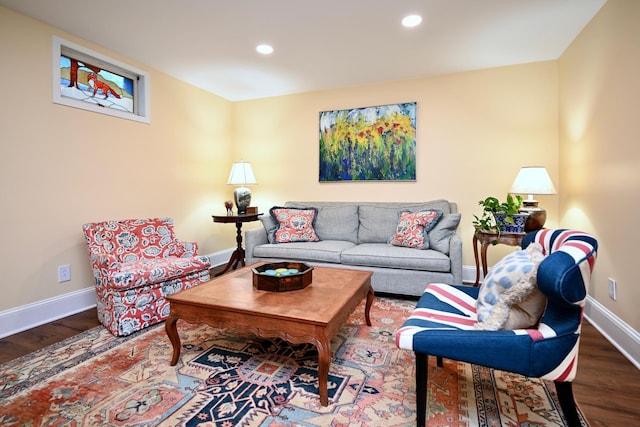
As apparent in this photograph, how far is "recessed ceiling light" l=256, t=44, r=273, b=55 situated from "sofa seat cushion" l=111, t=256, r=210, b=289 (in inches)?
80.4

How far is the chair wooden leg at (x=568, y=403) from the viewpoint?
3.80ft

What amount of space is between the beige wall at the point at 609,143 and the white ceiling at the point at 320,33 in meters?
0.30

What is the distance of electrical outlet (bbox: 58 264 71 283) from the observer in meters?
2.70

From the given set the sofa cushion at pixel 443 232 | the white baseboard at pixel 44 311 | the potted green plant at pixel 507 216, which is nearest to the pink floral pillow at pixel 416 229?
the sofa cushion at pixel 443 232

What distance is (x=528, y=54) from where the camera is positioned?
3.15 meters

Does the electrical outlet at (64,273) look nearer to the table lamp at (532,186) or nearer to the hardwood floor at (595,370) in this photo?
the hardwood floor at (595,370)

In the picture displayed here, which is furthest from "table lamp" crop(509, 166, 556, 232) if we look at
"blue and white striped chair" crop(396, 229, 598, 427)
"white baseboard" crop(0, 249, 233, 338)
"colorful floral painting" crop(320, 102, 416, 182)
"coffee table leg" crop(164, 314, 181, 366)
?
"white baseboard" crop(0, 249, 233, 338)

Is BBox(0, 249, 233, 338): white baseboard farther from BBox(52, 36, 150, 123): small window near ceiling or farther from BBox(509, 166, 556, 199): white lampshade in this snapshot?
BBox(509, 166, 556, 199): white lampshade

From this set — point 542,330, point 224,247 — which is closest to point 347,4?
point 542,330

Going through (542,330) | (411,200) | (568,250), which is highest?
(411,200)

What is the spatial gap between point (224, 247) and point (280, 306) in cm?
317

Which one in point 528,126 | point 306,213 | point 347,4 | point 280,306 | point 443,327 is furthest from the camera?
point 306,213

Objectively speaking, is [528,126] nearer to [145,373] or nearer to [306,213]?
[306,213]

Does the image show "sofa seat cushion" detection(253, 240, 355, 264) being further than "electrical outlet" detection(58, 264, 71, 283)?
Yes
